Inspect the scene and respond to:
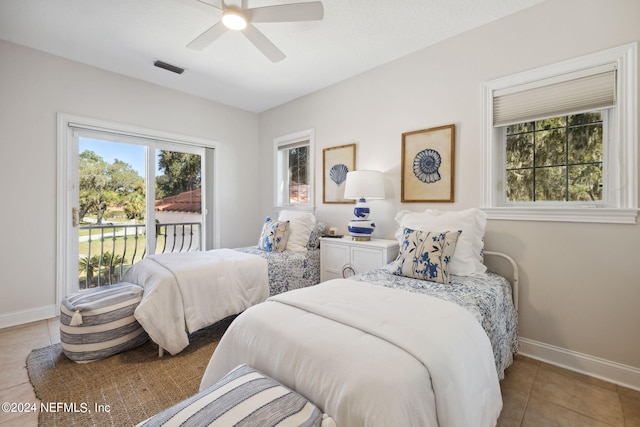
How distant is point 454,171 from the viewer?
2.58 meters

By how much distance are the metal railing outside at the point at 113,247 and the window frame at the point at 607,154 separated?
3831mm

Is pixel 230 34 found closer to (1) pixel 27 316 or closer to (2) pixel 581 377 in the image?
(1) pixel 27 316

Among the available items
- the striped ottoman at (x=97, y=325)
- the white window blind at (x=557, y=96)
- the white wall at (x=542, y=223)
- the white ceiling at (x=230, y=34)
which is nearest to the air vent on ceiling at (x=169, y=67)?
the white ceiling at (x=230, y=34)

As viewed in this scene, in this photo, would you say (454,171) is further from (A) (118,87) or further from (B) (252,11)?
(A) (118,87)

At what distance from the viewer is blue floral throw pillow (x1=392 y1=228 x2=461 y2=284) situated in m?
1.92

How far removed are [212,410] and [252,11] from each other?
2.30m

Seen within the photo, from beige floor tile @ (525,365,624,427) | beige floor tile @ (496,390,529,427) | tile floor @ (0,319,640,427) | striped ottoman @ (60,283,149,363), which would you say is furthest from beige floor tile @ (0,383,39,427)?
beige floor tile @ (525,365,624,427)

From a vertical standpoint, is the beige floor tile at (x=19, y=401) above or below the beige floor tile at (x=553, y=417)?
above

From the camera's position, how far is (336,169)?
11.8ft

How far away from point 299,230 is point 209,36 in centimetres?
207

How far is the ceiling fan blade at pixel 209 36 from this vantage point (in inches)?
82.3

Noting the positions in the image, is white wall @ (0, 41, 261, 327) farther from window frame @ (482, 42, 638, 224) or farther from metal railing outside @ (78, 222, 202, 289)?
window frame @ (482, 42, 638, 224)

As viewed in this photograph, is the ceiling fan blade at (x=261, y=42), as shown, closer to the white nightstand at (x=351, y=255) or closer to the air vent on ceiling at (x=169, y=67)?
the air vent on ceiling at (x=169, y=67)

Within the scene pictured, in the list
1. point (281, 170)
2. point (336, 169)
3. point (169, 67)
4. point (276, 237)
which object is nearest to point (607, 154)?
point (336, 169)
